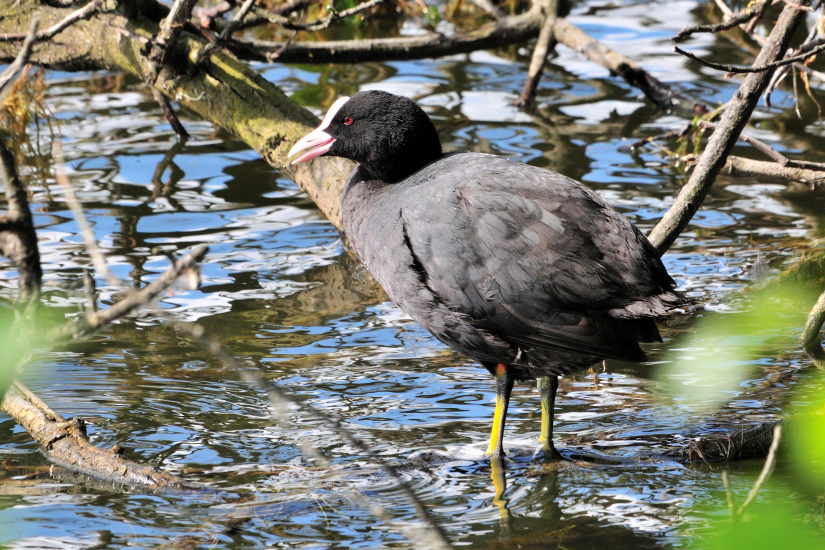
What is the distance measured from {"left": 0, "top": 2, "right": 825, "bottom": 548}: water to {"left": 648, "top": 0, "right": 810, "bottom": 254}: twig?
63cm

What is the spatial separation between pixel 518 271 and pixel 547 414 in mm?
602

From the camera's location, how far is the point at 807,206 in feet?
19.4

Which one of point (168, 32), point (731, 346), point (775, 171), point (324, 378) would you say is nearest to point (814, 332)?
point (731, 346)

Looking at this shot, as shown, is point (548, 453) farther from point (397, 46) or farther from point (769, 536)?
point (397, 46)

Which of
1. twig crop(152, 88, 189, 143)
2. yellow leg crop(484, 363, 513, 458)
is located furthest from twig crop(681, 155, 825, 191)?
twig crop(152, 88, 189, 143)

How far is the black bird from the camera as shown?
10.5ft

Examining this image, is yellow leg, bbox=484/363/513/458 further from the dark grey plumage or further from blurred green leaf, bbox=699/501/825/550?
blurred green leaf, bbox=699/501/825/550

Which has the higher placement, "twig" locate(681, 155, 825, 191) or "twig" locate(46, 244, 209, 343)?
"twig" locate(46, 244, 209, 343)

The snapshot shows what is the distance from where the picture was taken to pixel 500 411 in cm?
346

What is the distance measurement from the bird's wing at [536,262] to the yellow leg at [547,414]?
13.4 inches

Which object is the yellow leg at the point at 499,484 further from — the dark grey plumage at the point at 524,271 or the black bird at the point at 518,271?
the dark grey plumage at the point at 524,271

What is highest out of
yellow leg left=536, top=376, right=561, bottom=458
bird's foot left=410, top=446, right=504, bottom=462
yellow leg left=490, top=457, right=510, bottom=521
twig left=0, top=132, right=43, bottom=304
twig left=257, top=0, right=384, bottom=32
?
twig left=257, top=0, right=384, bottom=32

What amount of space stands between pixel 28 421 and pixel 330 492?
3.68 ft

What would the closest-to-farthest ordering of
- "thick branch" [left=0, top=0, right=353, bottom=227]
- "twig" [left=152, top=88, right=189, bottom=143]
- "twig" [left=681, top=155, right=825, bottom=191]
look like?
"twig" [left=681, top=155, right=825, bottom=191], "thick branch" [left=0, top=0, right=353, bottom=227], "twig" [left=152, top=88, right=189, bottom=143]
